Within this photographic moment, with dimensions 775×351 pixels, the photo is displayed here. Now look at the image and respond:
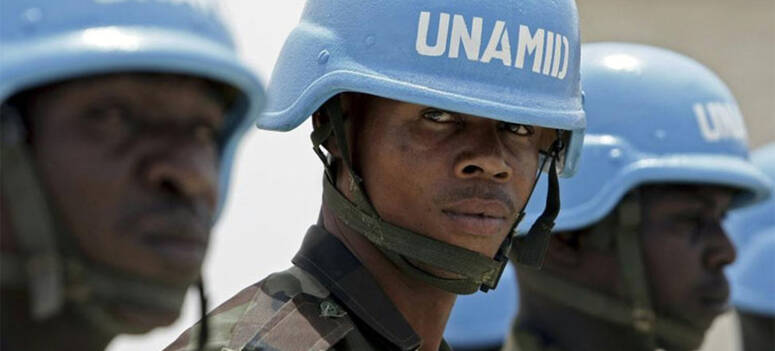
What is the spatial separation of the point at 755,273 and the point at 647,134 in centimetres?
207

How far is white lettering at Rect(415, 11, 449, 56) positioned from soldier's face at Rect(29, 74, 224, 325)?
1176 mm

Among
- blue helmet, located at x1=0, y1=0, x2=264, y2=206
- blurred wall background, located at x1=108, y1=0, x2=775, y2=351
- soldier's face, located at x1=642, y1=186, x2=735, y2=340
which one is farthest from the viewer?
blurred wall background, located at x1=108, y1=0, x2=775, y2=351

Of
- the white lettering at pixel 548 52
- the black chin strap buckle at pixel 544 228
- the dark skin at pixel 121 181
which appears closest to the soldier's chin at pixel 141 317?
the dark skin at pixel 121 181

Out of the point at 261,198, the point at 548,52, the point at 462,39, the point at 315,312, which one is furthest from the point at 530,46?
the point at 261,198

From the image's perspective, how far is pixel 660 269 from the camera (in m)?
5.13

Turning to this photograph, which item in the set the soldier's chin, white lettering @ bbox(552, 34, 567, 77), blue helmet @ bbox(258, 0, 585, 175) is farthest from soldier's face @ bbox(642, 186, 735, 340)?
the soldier's chin

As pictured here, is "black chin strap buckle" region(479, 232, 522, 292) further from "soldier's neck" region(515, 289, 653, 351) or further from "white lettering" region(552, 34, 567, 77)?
"soldier's neck" region(515, 289, 653, 351)

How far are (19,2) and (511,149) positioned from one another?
1540 millimetres

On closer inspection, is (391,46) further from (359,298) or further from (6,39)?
(6,39)

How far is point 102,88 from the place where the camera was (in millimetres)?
2627

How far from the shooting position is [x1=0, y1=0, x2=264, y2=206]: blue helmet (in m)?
2.54

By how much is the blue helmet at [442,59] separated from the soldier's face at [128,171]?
113 cm

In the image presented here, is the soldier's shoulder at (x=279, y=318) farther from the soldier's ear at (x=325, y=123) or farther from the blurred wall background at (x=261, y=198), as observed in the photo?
the blurred wall background at (x=261, y=198)

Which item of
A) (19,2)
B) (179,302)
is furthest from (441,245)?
(19,2)
